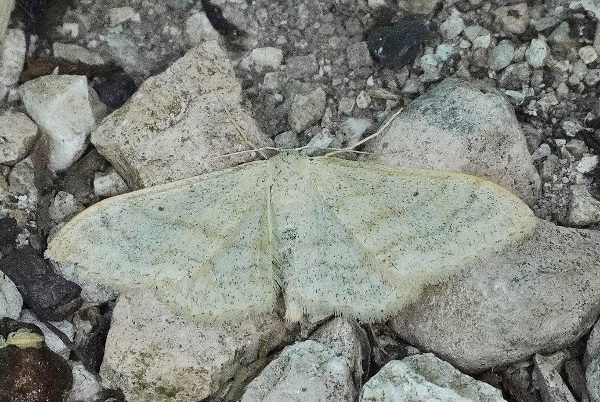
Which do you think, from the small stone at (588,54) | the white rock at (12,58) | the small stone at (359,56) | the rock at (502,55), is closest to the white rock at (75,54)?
the white rock at (12,58)

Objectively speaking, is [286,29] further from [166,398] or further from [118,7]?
[166,398]

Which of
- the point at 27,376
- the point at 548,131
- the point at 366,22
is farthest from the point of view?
the point at 366,22

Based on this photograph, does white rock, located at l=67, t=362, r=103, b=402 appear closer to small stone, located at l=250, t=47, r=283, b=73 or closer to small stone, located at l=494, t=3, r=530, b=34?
small stone, located at l=250, t=47, r=283, b=73

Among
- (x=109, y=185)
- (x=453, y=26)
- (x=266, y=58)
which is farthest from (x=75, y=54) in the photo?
(x=453, y=26)

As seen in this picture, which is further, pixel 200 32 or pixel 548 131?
pixel 200 32

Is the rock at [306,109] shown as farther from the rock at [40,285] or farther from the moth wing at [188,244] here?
the rock at [40,285]

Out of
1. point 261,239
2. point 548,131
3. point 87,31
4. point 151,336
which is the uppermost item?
point 87,31

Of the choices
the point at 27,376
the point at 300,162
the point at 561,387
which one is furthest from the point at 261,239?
the point at 561,387

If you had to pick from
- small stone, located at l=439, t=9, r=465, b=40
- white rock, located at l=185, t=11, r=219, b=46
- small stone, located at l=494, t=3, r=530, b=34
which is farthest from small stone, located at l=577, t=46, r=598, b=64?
white rock, located at l=185, t=11, r=219, b=46
